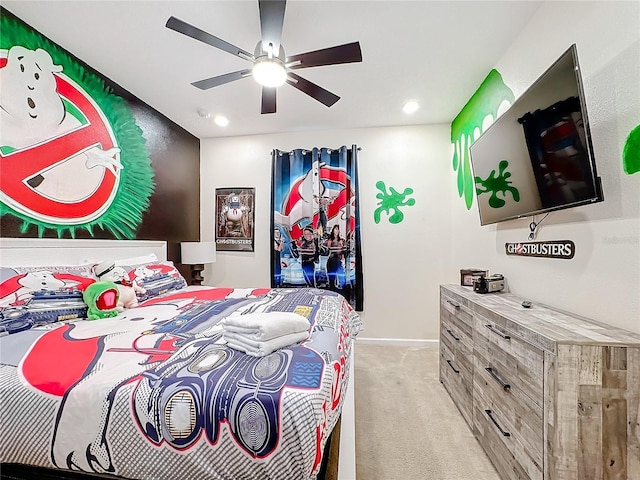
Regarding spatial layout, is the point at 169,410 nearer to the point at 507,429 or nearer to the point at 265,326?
the point at 265,326

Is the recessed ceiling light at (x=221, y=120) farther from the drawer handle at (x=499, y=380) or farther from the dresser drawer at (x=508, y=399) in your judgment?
the drawer handle at (x=499, y=380)

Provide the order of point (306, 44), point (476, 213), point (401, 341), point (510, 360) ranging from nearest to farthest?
point (510, 360) → point (306, 44) → point (476, 213) → point (401, 341)

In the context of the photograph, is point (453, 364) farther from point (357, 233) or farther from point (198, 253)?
point (198, 253)

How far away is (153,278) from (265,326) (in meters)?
1.68

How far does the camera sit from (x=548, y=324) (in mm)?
1286

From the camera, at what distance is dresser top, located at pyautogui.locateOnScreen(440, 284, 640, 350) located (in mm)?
1081

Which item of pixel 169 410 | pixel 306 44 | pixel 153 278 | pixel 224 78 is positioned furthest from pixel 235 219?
pixel 169 410

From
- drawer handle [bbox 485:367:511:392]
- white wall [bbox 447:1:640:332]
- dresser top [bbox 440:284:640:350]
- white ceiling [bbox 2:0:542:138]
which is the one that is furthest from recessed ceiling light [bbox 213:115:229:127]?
drawer handle [bbox 485:367:511:392]

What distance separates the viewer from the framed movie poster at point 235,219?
3682mm

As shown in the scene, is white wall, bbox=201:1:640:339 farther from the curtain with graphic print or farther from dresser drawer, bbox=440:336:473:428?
dresser drawer, bbox=440:336:473:428

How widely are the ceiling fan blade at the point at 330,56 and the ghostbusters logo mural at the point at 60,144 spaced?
68.0 inches

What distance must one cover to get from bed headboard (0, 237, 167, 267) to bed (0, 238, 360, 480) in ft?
2.73

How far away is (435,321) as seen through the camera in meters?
3.36

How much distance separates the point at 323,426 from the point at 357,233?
8.65 feet
